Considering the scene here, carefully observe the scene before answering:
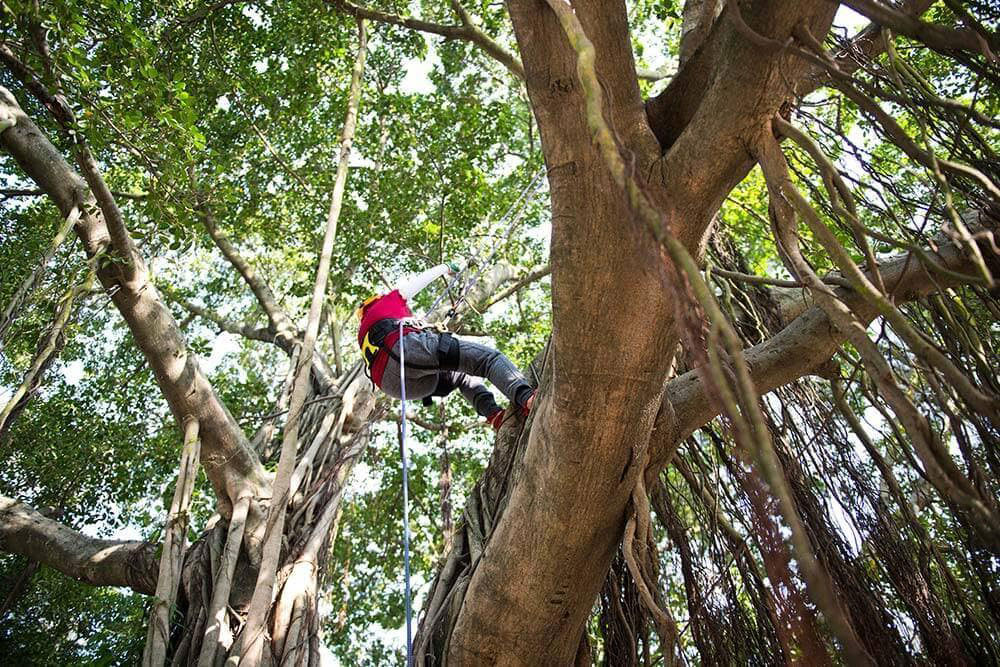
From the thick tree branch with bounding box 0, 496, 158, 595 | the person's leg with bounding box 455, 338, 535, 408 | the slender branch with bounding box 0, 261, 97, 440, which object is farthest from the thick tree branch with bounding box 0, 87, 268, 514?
the person's leg with bounding box 455, 338, 535, 408

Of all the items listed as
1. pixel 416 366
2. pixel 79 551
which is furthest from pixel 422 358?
pixel 79 551

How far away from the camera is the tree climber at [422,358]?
109 inches

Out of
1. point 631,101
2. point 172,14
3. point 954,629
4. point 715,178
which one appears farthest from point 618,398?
point 172,14

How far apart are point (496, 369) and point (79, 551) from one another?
81.1 inches

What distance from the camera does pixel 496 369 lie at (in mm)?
2572

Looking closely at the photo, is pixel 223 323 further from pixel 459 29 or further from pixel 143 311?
pixel 459 29

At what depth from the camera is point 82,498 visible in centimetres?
492

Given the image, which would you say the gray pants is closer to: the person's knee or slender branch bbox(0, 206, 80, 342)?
the person's knee

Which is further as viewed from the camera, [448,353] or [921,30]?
[448,353]

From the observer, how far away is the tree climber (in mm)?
2766

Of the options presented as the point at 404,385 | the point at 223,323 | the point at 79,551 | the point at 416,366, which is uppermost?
the point at 223,323

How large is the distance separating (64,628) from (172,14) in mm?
3862

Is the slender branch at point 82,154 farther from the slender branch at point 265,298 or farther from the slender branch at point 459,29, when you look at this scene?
the slender branch at point 265,298

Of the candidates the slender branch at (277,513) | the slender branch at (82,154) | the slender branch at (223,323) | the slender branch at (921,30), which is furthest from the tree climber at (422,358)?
the slender branch at (223,323)
